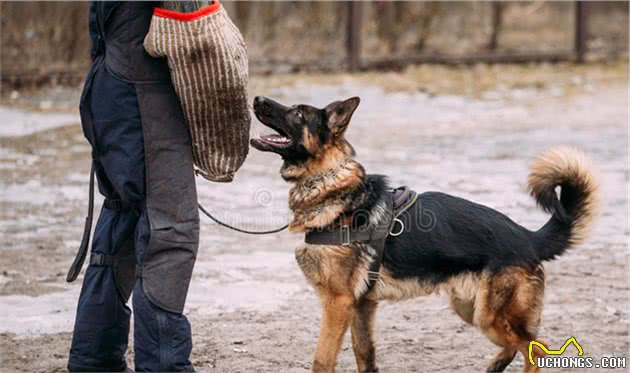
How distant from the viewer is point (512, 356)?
4.91 m

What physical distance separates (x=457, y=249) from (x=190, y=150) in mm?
1232

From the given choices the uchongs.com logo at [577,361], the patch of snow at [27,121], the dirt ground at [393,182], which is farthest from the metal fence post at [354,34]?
the uchongs.com logo at [577,361]

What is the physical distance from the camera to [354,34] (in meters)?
15.6

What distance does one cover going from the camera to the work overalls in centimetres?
430

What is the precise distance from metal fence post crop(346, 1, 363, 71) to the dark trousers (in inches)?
441

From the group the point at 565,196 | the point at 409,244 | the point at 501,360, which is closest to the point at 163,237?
the point at 409,244

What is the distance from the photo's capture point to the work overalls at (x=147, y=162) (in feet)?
14.1

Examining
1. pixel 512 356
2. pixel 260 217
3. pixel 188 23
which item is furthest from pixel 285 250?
pixel 188 23

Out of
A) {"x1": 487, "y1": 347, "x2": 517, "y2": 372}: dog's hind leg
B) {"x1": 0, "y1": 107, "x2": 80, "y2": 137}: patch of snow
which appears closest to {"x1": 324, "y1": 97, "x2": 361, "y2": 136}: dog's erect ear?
{"x1": 487, "y1": 347, "x2": 517, "y2": 372}: dog's hind leg

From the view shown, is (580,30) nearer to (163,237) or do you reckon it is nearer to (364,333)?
(364,333)

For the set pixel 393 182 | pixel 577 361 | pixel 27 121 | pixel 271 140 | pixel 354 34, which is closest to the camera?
pixel 271 140

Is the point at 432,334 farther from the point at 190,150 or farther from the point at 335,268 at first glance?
the point at 190,150

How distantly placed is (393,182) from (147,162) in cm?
479

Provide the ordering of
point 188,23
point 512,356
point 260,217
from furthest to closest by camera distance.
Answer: point 260,217, point 512,356, point 188,23
